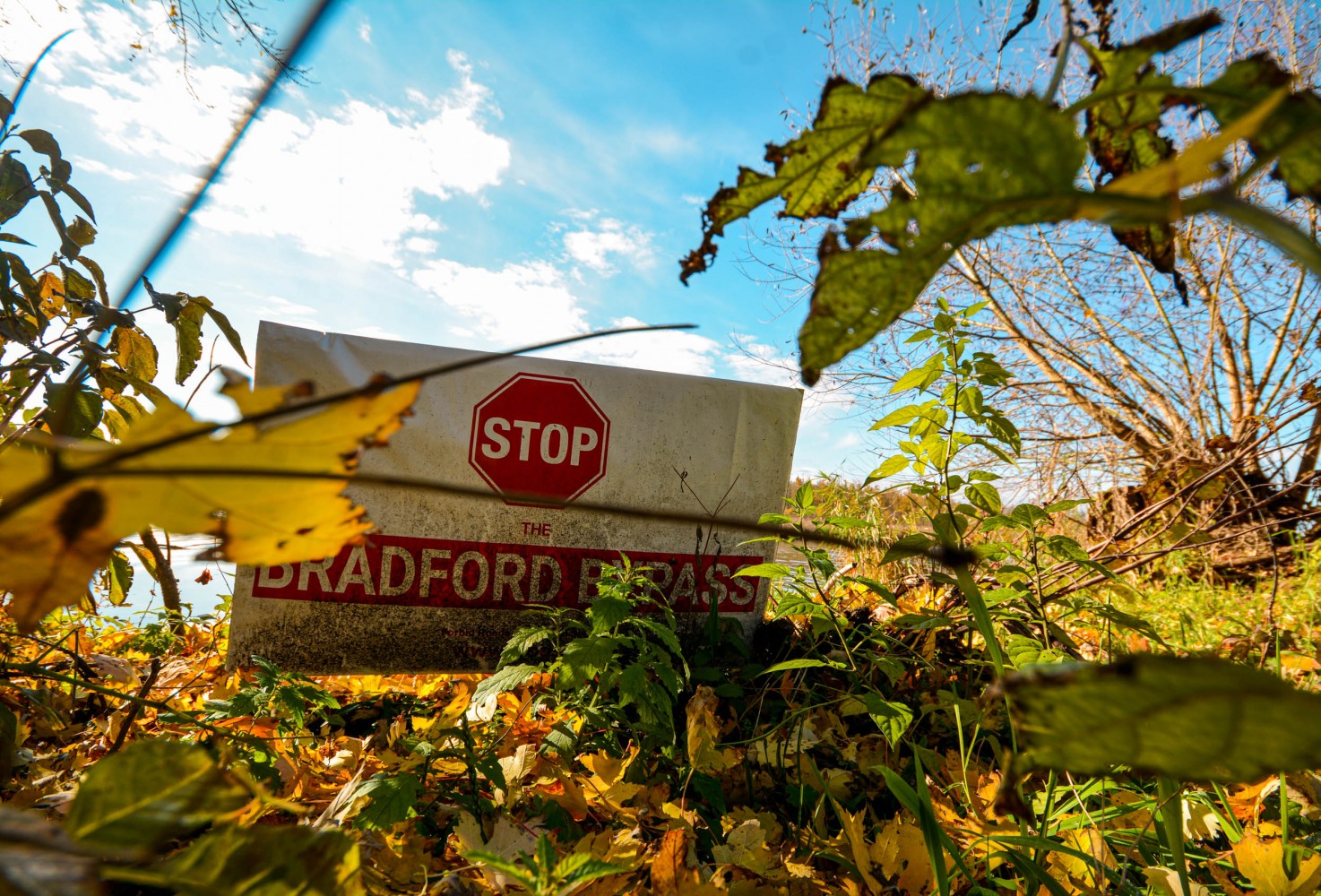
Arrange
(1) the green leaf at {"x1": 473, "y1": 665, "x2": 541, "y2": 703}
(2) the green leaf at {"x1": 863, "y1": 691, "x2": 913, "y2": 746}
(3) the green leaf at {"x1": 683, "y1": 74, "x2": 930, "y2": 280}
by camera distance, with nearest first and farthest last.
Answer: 1. (3) the green leaf at {"x1": 683, "y1": 74, "x2": 930, "y2": 280}
2. (2) the green leaf at {"x1": 863, "y1": 691, "x2": 913, "y2": 746}
3. (1) the green leaf at {"x1": 473, "y1": 665, "x2": 541, "y2": 703}

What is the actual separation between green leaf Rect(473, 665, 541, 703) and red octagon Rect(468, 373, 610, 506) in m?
0.80

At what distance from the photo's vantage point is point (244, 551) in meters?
0.26

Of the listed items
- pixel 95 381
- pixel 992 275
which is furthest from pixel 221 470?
pixel 992 275

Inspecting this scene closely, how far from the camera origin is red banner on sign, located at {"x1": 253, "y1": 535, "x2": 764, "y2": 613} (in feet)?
6.58

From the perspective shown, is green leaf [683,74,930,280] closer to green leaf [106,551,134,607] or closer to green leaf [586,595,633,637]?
green leaf [586,595,633,637]

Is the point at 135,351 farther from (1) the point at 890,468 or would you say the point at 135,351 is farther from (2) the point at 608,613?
(1) the point at 890,468

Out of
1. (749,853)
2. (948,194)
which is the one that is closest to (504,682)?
(749,853)

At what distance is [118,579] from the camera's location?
4.66 feet

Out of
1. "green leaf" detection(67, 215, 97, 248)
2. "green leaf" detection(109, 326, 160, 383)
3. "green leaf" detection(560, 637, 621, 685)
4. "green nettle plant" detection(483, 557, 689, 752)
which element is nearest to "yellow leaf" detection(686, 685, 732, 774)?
"green nettle plant" detection(483, 557, 689, 752)

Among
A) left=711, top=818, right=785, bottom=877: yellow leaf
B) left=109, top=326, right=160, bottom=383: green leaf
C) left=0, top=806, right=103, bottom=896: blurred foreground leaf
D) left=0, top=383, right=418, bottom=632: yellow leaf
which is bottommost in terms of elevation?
left=711, top=818, right=785, bottom=877: yellow leaf

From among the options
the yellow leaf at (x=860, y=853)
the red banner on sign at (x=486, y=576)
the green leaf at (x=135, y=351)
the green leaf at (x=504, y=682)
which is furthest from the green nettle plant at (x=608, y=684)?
the green leaf at (x=135, y=351)

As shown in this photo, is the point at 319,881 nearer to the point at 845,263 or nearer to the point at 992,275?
the point at 845,263

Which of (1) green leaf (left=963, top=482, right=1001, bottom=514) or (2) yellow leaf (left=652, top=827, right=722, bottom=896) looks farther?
(1) green leaf (left=963, top=482, right=1001, bottom=514)

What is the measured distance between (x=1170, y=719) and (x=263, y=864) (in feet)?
1.18
